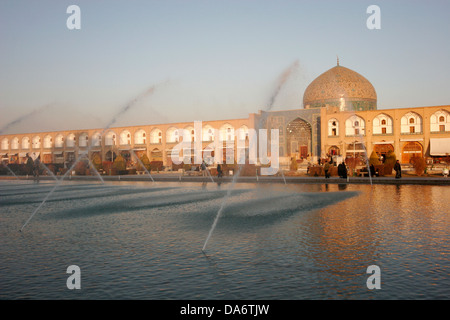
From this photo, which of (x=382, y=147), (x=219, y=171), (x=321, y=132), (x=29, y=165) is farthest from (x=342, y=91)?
(x=29, y=165)

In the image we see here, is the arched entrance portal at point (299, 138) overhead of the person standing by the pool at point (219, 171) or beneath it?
overhead

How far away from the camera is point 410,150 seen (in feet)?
141

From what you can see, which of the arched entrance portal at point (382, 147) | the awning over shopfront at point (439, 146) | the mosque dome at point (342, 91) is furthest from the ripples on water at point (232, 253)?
the mosque dome at point (342, 91)

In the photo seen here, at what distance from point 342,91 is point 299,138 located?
22.1 ft

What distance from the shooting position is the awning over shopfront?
40781mm

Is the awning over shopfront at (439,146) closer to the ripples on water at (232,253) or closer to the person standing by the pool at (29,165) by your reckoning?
the ripples on water at (232,253)

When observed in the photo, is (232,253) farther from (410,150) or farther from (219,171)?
(410,150)

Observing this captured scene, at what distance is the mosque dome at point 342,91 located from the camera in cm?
4791

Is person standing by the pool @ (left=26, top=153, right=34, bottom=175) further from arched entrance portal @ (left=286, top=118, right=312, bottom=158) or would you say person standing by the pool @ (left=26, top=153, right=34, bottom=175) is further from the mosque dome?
the mosque dome

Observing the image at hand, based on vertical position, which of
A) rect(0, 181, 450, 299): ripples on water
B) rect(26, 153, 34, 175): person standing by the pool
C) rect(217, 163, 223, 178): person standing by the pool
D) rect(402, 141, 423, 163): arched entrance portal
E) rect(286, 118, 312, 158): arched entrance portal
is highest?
rect(286, 118, 312, 158): arched entrance portal

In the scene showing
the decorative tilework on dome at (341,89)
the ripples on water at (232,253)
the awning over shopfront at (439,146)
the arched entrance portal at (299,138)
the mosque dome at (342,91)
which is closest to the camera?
the ripples on water at (232,253)

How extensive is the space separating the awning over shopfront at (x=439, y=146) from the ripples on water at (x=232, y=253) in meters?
33.2

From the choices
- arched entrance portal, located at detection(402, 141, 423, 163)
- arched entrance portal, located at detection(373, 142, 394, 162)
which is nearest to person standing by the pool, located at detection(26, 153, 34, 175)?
arched entrance portal, located at detection(373, 142, 394, 162)

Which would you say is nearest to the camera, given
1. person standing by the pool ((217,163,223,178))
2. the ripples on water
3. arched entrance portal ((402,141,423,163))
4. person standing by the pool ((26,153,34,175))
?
the ripples on water
